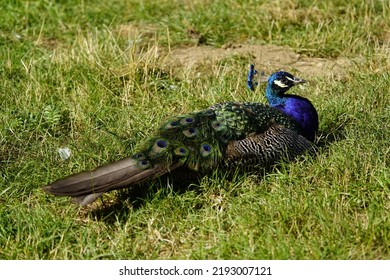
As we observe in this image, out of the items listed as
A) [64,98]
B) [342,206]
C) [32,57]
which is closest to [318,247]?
[342,206]

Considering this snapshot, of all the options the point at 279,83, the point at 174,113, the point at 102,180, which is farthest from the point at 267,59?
the point at 102,180

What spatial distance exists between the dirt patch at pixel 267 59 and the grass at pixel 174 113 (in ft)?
0.25

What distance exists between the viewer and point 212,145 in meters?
4.87

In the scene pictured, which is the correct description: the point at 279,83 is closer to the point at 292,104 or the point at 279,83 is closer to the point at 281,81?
the point at 281,81

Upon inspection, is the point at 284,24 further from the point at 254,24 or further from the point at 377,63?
the point at 377,63

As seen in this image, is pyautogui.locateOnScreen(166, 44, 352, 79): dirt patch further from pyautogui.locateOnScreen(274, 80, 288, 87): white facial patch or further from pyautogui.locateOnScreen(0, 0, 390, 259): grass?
pyautogui.locateOnScreen(274, 80, 288, 87): white facial patch

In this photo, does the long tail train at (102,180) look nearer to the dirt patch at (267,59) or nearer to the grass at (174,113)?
the grass at (174,113)

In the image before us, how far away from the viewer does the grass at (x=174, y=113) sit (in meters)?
4.41

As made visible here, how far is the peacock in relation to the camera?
15.0 feet

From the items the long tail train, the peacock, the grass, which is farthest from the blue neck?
the long tail train

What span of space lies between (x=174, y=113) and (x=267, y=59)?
4.28 ft

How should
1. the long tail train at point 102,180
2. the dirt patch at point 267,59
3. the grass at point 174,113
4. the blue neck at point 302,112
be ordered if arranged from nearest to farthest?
the grass at point 174,113, the long tail train at point 102,180, the blue neck at point 302,112, the dirt patch at point 267,59

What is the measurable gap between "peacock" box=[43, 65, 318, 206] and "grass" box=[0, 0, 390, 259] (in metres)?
0.12

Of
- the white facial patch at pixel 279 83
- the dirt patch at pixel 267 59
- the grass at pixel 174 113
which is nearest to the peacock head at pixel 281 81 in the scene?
the white facial patch at pixel 279 83
